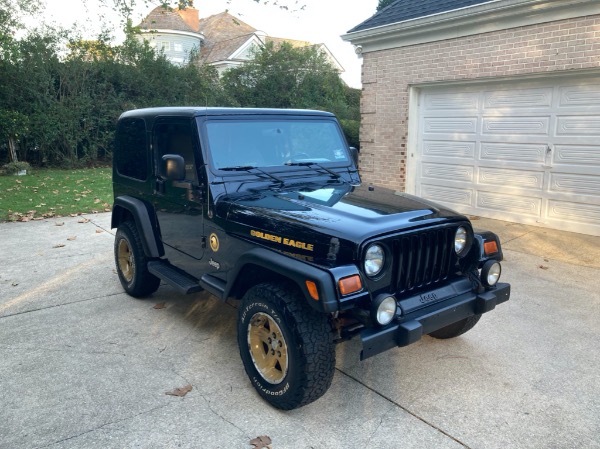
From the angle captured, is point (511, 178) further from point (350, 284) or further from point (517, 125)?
point (350, 284)

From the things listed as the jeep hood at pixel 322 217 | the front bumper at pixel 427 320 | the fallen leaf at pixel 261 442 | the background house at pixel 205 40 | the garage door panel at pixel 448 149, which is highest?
the background house at pixel 205 40

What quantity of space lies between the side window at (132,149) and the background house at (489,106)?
19.1 feet

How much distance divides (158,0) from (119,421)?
1066 cm

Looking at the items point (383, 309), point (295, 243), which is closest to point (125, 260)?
point (295, 243)

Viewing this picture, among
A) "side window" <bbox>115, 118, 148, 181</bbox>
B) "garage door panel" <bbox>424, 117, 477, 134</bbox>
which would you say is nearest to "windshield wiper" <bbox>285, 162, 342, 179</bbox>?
"side window" <bbox>115, 118, 148, 181</bbox>

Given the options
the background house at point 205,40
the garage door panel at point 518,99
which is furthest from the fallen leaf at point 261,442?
the background house at point 205,40

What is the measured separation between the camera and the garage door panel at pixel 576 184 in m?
7.30

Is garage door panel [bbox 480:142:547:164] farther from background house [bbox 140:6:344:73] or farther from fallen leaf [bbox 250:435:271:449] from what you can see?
background house [bbox 140:6:344:73]

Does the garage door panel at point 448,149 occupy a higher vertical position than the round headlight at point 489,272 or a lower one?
higher

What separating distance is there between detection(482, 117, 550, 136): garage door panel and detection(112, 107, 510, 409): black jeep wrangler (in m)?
4.65

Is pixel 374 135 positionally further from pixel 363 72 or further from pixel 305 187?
pixel 305 187

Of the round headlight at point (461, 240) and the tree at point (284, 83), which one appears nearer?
the round headlight at point (461, 240)

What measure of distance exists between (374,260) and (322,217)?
0.45 metres

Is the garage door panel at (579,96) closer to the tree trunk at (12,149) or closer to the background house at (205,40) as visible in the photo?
the tree trunk at (12,149)
